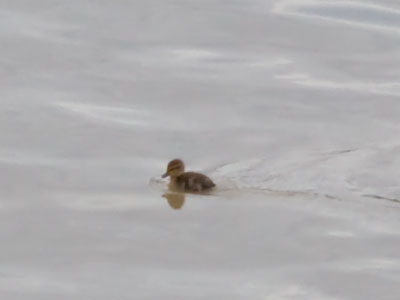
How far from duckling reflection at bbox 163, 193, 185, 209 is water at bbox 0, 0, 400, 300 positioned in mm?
33

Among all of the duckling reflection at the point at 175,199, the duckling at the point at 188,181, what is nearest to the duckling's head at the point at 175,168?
the duckling at the point at 188,181

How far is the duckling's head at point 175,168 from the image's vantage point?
834 centimetres

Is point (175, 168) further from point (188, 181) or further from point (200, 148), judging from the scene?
point (200, 148)

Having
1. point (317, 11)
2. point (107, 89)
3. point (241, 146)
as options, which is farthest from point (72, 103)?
point (317, 11)

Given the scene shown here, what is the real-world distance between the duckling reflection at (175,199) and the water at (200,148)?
0.03m

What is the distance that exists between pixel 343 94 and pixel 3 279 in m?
4.47

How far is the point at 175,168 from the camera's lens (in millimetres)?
8359

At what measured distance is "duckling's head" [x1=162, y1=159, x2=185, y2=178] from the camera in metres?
8.34

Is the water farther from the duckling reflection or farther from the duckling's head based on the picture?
the duckling's head

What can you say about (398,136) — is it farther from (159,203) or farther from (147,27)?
(147,27)

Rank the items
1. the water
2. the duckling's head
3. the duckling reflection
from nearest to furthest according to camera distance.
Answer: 1. the water
2. the duckling reflection
3. the duckling's head

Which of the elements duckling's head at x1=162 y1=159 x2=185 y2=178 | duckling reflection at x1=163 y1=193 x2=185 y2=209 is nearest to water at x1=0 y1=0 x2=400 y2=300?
duckling reflection at x1=163 y1=193 x2=185 y2=209

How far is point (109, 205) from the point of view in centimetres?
793

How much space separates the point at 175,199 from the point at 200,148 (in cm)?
94
